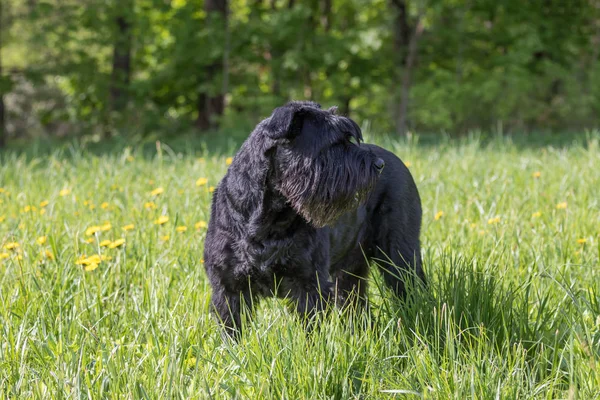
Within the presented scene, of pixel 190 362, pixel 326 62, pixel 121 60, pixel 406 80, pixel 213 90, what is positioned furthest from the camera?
pixel 121 60

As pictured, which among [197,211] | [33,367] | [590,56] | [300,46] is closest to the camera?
[33,367]

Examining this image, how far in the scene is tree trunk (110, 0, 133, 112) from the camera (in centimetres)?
1521

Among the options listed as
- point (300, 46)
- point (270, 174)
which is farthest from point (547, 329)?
point (300, 46)

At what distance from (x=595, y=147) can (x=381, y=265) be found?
4475 millimetres

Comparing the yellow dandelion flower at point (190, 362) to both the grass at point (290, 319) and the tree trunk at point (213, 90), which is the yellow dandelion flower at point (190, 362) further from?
the tree trunk at point (213, 90)

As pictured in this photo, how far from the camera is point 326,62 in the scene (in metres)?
15.3

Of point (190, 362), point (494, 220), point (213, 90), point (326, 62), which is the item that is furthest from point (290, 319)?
point (213, 90)

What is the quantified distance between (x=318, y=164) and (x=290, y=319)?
2.70 ft

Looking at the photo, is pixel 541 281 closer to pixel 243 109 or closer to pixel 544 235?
pixel 544 235

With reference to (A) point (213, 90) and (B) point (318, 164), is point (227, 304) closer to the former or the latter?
(B) point (318, 164)

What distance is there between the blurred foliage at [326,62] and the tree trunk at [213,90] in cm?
7

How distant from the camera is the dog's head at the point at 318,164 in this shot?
3.10m

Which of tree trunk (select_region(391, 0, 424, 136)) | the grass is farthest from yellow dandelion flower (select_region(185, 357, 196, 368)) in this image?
tree trunk (select_region(391, 0, 424, 136))

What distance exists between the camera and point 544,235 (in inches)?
168
